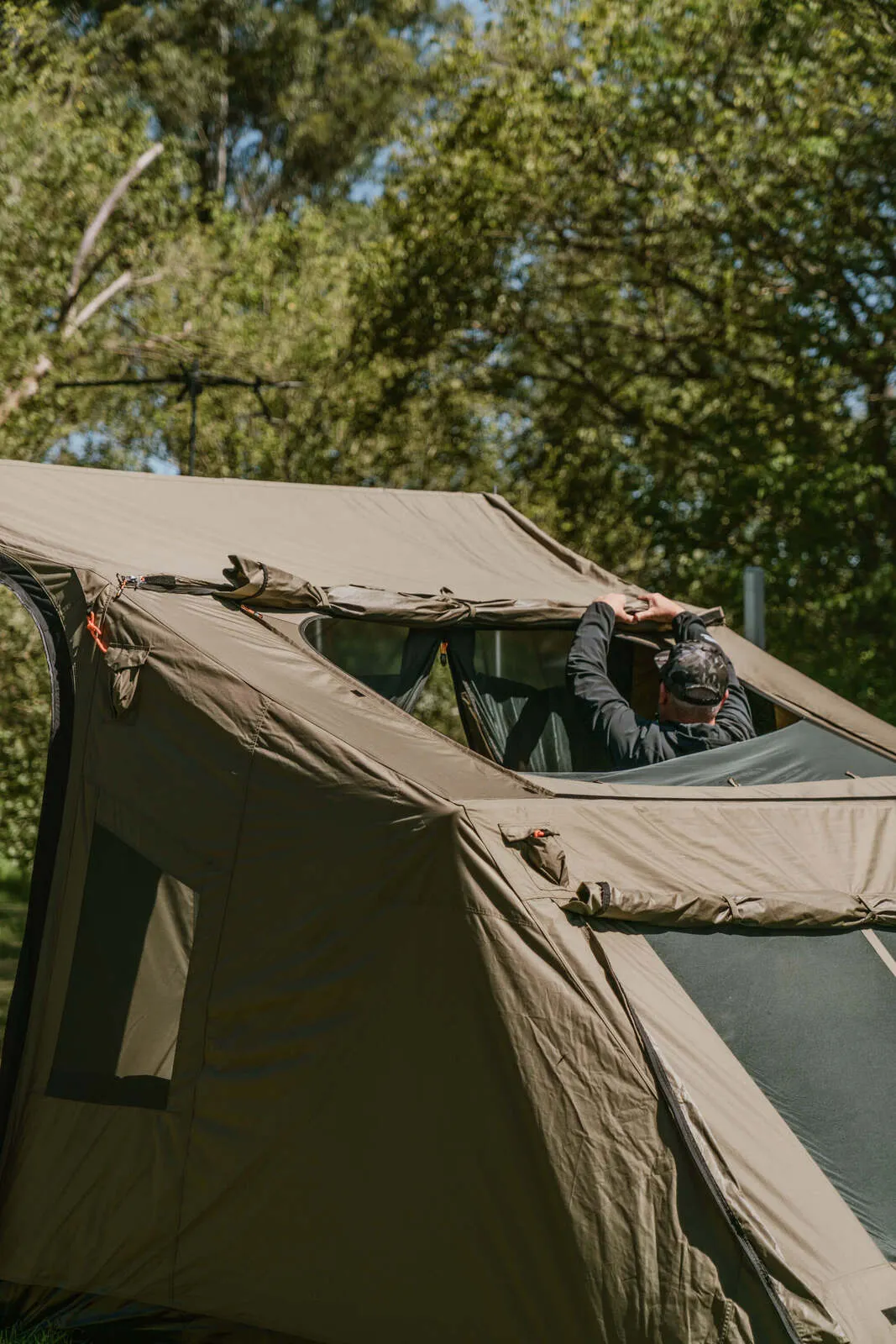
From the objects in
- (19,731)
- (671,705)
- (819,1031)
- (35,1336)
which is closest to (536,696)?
(671,705)

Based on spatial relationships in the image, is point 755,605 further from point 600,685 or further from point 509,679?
point 600,685

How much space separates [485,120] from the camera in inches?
516

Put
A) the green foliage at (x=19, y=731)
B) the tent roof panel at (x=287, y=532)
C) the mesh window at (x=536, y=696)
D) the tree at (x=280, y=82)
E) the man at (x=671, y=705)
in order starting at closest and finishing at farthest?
the man at (x=671, y=705) < the tent roof panel at (x=287, y=532) < the mesh window at (x=536, y=696) < the green foliage at (x=19, y=731) < the tree at (x=280, y=82)

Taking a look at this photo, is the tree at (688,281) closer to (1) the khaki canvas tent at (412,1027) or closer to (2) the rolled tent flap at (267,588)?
(2) the rolled tent flap at (267,588)

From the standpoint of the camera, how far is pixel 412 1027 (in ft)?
9.61

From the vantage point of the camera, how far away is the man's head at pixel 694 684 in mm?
4363

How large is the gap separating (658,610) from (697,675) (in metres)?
0.69

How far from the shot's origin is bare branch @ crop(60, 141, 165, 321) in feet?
41.5

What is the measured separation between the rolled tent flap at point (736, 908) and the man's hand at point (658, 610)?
175 centimetres

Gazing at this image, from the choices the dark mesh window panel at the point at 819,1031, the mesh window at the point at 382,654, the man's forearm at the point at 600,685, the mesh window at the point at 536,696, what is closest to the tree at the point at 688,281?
the mesh window at the point at 536,696

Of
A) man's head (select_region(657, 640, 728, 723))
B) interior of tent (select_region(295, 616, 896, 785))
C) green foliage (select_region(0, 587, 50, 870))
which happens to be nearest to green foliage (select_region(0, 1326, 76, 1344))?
interior of tent (select_region(295, 616, 896, 785))

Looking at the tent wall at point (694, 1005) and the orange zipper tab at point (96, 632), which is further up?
the orange zipper tab at point (96, 632)

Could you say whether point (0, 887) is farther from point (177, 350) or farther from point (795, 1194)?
point (795, 1194)

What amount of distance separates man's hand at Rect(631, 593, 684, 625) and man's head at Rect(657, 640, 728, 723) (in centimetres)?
54
